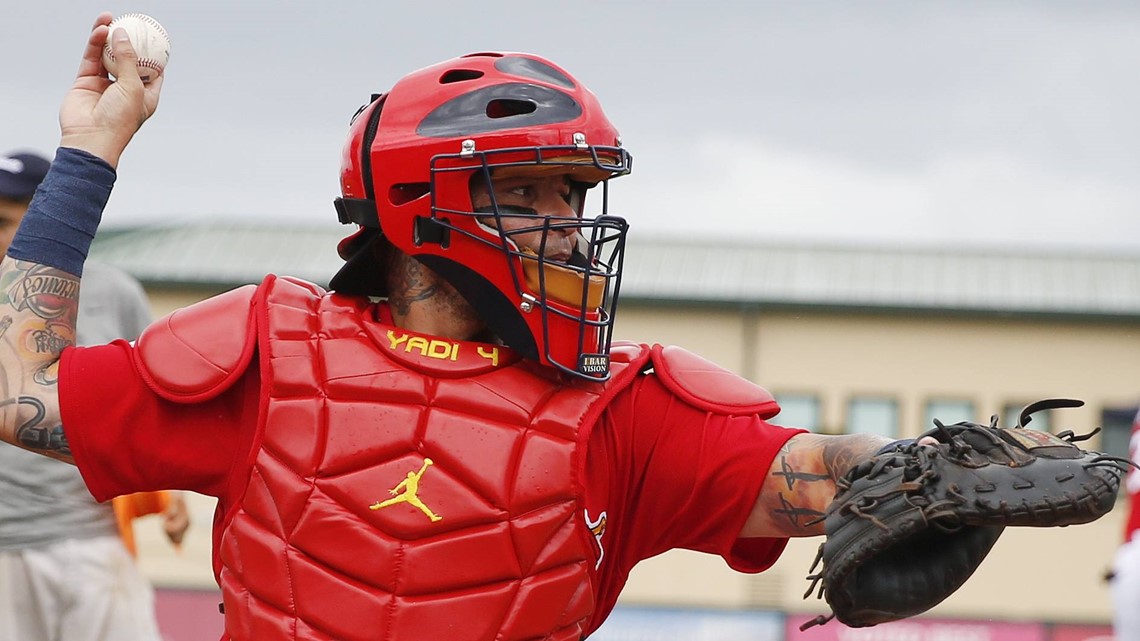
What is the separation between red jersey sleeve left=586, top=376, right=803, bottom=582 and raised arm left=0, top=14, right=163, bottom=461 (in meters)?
1.09

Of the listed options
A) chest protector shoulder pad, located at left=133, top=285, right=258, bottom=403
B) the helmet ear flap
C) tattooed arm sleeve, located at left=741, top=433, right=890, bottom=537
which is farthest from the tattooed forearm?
chest protector shoulder pad, located at left=133, top=285, right=258, bottom=403

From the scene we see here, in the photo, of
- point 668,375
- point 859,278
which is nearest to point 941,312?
point 859,278

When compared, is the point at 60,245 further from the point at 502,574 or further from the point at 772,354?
the point at 772,354

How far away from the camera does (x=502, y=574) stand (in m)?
Answer: 3.53

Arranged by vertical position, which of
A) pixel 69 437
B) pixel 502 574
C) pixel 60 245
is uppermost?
pixel 60 245

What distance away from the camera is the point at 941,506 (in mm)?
3211

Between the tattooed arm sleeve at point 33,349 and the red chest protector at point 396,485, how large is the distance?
173mm

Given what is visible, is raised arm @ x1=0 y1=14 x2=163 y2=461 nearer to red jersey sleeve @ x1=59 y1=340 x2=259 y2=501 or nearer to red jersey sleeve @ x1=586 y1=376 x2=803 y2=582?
red jersey sleeve @ x1=59 y1=340 x2=259 y2=501

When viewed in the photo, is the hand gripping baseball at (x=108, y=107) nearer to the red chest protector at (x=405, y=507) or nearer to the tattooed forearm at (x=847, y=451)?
the red chest protector at (x=405, y=507)

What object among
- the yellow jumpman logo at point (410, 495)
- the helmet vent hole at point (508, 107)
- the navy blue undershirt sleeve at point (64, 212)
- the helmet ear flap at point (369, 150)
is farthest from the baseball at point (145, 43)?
the yellow jumpman logo at point (410, 495)

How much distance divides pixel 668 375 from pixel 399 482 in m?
0.60

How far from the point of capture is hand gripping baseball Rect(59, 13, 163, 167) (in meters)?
3.69

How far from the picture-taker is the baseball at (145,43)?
12.2ft

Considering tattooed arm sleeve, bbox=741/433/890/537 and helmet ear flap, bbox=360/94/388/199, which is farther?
Answer: helmet ear flap, bbox=360/94/388/199
